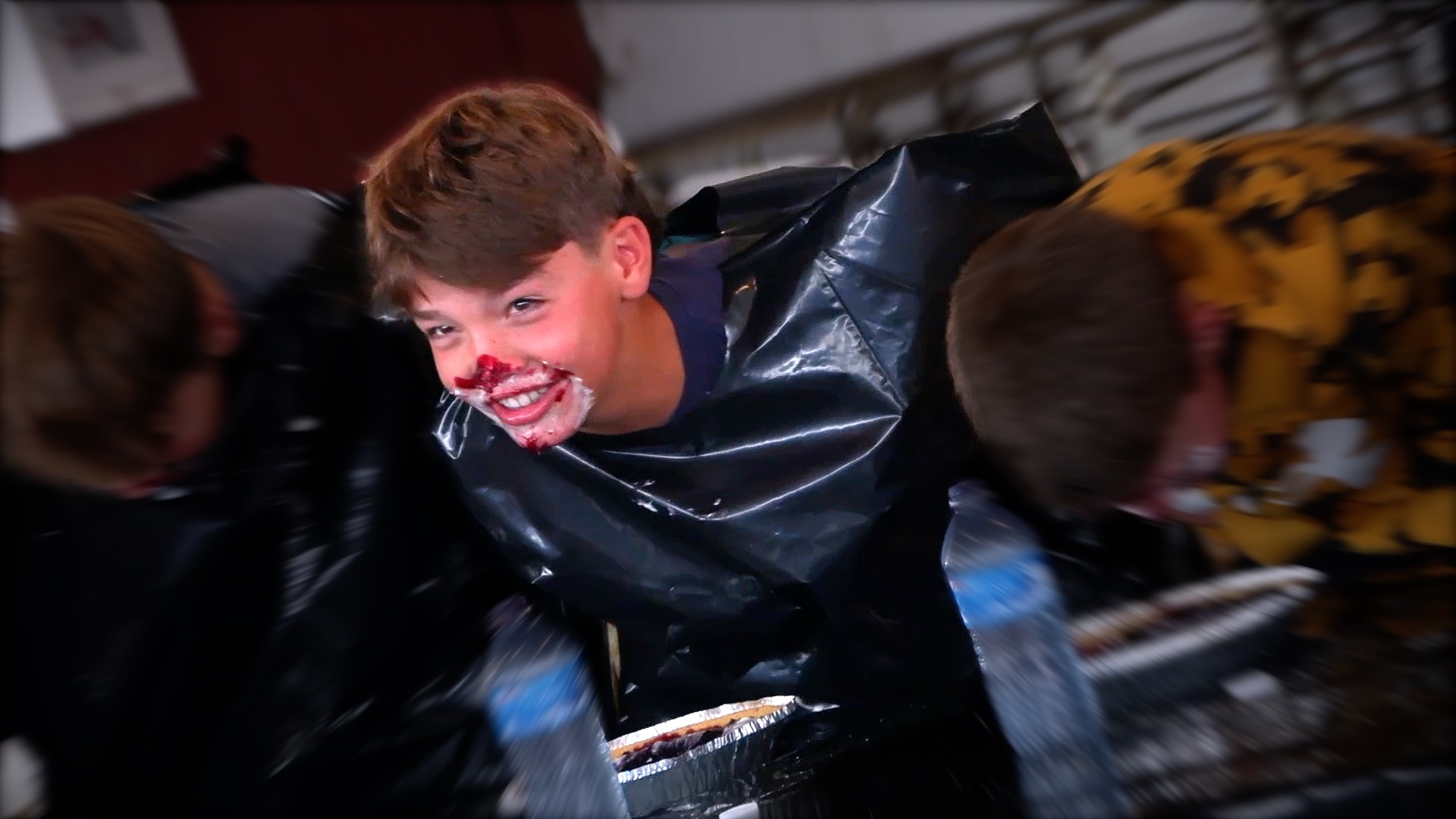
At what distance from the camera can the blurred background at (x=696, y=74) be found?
1438mm

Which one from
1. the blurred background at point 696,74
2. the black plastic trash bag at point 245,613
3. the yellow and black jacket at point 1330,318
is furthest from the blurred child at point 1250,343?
the blurred background at point 696,74

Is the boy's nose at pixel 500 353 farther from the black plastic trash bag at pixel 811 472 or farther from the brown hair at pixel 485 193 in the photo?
the black plastic trash bag at pixel 811 472

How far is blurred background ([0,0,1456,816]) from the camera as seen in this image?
1438mm

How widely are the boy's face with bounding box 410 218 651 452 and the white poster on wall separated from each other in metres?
1.17

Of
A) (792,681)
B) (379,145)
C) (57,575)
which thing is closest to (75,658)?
(57,575)

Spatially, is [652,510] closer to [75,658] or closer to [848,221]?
[848,221]

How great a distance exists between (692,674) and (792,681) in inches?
3.6

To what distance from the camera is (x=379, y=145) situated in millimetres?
1985

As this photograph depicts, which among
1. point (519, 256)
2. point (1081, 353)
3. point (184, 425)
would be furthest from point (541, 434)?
point (1081, 353)

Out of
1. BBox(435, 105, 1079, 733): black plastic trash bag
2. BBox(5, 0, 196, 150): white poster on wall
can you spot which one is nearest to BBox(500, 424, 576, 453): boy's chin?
BBox(435, 105, 1079, 733): black plastic trash bag

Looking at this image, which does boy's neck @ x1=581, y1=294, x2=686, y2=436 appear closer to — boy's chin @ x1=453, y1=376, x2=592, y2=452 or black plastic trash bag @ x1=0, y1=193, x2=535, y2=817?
boy's chin @ x1=453, y1=376, x2=592, y2=452

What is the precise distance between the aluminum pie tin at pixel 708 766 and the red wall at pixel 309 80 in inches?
54.1

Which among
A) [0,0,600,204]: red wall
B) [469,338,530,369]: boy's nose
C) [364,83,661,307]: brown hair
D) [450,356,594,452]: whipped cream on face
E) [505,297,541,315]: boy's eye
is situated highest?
[0,0,600,204]: red wall

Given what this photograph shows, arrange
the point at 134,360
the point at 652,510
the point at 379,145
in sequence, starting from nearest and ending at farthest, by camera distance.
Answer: the point at 134,360 < the point at 652,510 < the point at 379,145
